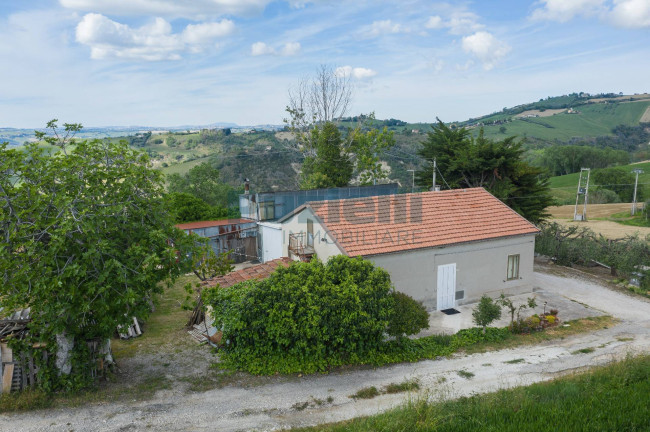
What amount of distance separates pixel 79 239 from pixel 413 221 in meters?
11.4

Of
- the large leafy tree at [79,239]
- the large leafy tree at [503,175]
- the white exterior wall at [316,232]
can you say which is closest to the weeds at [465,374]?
the white exterior wall at [316,232]

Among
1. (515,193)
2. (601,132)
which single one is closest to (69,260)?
(515,193)

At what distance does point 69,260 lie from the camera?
9.62 meters

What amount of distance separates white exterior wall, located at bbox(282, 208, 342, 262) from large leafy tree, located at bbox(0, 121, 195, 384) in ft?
19.2

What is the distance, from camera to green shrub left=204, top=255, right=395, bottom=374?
11852mm

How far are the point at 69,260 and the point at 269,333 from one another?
203 inches

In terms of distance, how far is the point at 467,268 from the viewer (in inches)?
667

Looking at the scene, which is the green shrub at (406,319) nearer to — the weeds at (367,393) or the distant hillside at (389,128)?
the weeds at (367,393)

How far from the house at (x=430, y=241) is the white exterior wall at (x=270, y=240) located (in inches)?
100

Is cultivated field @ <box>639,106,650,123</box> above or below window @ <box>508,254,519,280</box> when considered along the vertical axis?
above

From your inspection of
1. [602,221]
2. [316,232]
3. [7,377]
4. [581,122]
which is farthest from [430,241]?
[581,122]

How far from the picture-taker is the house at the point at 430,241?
15.7 meters

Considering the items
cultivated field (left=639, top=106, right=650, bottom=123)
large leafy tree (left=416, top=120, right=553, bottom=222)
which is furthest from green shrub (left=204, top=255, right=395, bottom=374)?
cultivated field (left=639, top=106, right=650, bottom=123)

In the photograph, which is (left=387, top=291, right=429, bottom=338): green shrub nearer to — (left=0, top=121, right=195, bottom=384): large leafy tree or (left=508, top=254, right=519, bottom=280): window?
(left=0, top=121, right=195, bottom=384): large leafy tree
